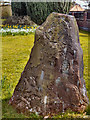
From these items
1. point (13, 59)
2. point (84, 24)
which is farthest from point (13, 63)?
point (84, 24)

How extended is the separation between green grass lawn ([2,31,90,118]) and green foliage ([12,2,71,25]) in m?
3.12

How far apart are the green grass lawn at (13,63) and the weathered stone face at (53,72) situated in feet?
0.97

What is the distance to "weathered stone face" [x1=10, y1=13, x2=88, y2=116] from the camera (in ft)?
9.35

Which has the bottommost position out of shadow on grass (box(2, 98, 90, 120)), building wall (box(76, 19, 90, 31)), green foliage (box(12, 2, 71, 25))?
shadow on grass (box(2, 98, 90, 120))

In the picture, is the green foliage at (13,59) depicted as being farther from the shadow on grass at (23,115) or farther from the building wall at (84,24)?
the building wall at (84,24)

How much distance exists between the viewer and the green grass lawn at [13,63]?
10.1ft

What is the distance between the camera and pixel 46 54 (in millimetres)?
2855

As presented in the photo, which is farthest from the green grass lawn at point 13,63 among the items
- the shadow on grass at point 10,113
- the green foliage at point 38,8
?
the green foliage at point 38,8

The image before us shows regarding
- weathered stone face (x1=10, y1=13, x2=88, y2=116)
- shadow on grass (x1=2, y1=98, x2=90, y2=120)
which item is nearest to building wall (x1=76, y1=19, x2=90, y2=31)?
weathered stone face (x1=10, y1=13, x2=88, y2=116)

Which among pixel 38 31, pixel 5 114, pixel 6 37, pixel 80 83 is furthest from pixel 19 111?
pixel 6 37

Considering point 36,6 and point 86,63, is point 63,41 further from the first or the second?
point 36,6

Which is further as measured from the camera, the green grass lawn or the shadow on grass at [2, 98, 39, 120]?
the green grass lawn

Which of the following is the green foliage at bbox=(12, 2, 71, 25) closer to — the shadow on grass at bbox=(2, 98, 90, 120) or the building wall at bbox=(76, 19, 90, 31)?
the building wall at bbox=(76, 19, 90, 31)

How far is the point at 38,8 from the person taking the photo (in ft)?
Answer: 40.1
